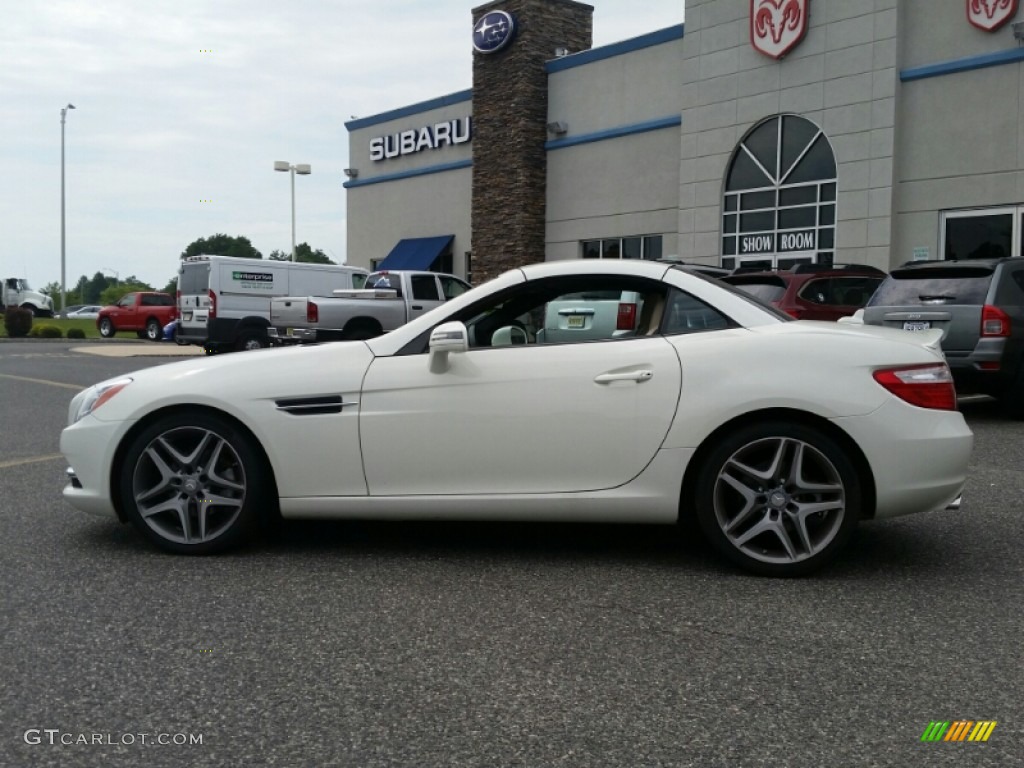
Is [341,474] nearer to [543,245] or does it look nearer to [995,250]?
[995,250]

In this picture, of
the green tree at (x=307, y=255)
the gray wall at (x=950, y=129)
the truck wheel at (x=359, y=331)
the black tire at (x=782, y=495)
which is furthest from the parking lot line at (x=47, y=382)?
the green tree at (x=307, y=255)

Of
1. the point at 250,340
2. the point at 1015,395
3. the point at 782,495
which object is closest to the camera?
the point at 782,495

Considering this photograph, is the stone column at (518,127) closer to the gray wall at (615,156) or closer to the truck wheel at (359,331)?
the gray wall at (615,156)

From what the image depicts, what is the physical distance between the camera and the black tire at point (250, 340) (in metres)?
22.7

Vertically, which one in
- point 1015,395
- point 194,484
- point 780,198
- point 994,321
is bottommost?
point 194,484

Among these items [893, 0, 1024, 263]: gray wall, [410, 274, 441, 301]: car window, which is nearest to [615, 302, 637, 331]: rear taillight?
[893, 0, 1024, 263]: gray wall

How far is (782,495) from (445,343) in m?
1.62

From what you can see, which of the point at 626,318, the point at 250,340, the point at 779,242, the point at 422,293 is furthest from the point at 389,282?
the point at 626,318

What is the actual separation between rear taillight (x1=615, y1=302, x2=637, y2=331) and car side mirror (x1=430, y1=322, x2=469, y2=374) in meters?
A: 0.72

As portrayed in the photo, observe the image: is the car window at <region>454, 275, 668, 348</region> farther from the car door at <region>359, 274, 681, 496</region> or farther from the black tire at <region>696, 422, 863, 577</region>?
the black tire at <region>696, 422, 863, 577</region>

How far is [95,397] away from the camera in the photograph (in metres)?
5.07

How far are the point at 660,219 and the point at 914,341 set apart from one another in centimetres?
2042

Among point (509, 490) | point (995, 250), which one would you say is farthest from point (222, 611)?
point (995, 250)

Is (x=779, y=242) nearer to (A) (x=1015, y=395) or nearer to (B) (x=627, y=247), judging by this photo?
(B) (x=627, y=247)
